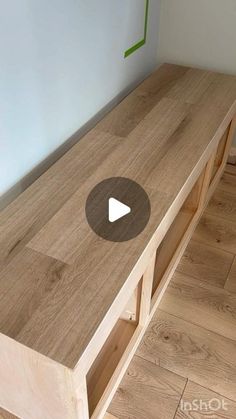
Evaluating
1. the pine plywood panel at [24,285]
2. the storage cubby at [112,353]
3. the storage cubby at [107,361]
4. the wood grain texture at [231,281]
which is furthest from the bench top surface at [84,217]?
the wood grain texture at [231,281]

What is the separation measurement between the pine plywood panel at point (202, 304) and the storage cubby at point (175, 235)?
0.09 m

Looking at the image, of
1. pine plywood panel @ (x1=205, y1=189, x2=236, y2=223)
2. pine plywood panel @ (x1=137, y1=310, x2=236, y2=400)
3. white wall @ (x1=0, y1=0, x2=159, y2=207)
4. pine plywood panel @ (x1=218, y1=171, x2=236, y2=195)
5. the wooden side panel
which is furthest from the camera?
pine plywood panel @ (x1=218, y1=171, x2=236, y2=195)

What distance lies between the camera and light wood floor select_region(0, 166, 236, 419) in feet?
3.24

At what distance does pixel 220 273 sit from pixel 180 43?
995mm

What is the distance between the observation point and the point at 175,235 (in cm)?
135

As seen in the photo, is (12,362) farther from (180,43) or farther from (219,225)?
(180,43)

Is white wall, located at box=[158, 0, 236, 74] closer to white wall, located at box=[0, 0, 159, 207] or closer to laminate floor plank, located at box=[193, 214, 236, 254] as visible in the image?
white wall, located at box=[0, 0, 159, 207]

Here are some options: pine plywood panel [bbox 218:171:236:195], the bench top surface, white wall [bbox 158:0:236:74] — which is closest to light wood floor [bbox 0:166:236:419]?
pine plywood panel [bbox 218:171:236:195]

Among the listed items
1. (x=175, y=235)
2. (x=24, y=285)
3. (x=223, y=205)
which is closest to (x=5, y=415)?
(x=24, y=285)

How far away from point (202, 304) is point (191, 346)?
0.16 meters

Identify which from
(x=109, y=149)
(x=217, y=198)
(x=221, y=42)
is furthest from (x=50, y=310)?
(x=221, y=42)

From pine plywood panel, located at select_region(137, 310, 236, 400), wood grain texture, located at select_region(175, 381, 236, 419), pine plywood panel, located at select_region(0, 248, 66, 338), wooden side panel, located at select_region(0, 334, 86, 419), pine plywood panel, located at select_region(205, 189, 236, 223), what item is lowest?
wood grain texture, located at select_region(175, 381, 236, 419)
